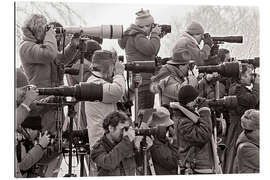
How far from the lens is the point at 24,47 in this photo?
4.68 meters

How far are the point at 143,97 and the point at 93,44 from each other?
1.68ft

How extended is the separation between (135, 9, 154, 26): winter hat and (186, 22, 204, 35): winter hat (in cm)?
29

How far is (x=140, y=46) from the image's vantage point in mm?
4965

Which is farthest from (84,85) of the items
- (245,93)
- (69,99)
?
(245,93)

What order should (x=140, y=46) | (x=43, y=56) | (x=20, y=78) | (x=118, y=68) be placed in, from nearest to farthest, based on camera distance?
1. (x=20, y=78)
2. (x=43, y=56)
3. (x=118, y=68)
4. (x=140, y=46)

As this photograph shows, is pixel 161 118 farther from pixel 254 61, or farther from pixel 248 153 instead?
pixel 254 61

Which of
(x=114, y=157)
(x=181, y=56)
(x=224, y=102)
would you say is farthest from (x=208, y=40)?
(x=114, y=157)

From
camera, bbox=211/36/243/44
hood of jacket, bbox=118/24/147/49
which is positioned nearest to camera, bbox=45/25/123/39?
hood of jacket, bbox=118/24/147/49

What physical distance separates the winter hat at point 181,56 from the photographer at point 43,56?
28.3 inches

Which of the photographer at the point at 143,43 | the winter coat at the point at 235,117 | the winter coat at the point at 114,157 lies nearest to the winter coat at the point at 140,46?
the photographer at the point at 143,43

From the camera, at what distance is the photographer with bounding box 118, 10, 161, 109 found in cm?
492

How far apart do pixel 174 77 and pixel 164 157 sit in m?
0.58

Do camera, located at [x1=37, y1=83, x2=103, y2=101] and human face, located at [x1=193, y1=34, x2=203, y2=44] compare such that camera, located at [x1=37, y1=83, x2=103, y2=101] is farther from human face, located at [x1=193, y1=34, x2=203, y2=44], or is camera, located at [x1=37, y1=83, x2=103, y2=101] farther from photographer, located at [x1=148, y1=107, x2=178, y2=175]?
human face, located at [x1=193, y1=34, x2=203, y2=44]
